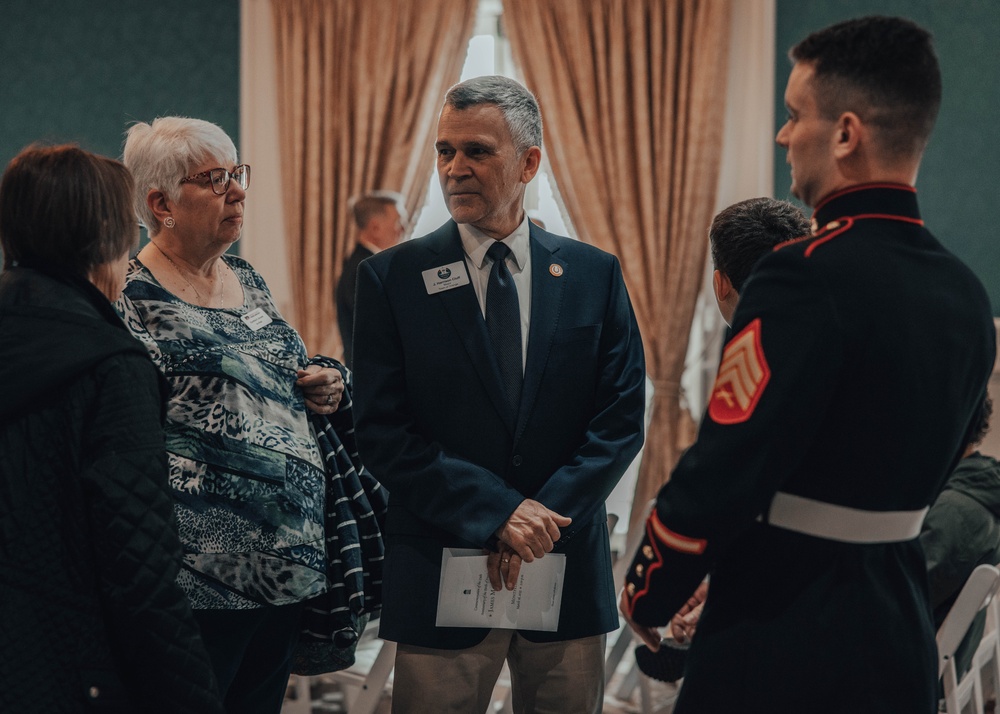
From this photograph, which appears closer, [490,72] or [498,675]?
[498,675]

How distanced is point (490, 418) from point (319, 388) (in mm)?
402

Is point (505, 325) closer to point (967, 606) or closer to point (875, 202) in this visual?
point (875, 202)

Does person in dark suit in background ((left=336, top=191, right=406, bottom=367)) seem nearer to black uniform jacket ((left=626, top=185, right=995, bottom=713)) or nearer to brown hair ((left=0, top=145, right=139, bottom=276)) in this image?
brown hair ((left=0, top=145, right=139, bottom=276))

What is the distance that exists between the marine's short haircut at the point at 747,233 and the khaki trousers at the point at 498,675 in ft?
2.35

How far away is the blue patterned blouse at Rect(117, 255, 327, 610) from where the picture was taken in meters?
1.83

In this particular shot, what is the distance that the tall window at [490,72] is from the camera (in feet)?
18.0

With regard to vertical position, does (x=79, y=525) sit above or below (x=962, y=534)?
above

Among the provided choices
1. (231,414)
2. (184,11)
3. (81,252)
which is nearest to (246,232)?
(184,11)

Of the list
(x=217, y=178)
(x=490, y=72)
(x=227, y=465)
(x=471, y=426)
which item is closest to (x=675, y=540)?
(x=471, y=426)

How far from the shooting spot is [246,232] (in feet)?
18.2

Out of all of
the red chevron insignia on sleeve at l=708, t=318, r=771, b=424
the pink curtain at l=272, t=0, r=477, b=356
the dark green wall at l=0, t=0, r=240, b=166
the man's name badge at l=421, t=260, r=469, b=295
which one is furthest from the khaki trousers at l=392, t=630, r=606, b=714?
the dark green wall at l=0, t=0, r=240, b=166

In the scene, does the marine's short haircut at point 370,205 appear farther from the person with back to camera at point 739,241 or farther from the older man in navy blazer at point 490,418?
the person with back to camera at point 739,241

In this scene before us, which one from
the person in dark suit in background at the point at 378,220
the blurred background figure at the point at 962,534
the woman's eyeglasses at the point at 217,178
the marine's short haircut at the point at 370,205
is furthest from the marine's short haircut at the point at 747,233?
the marine's short haircut at the point at 370,205

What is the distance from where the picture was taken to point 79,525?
1.34 meters
